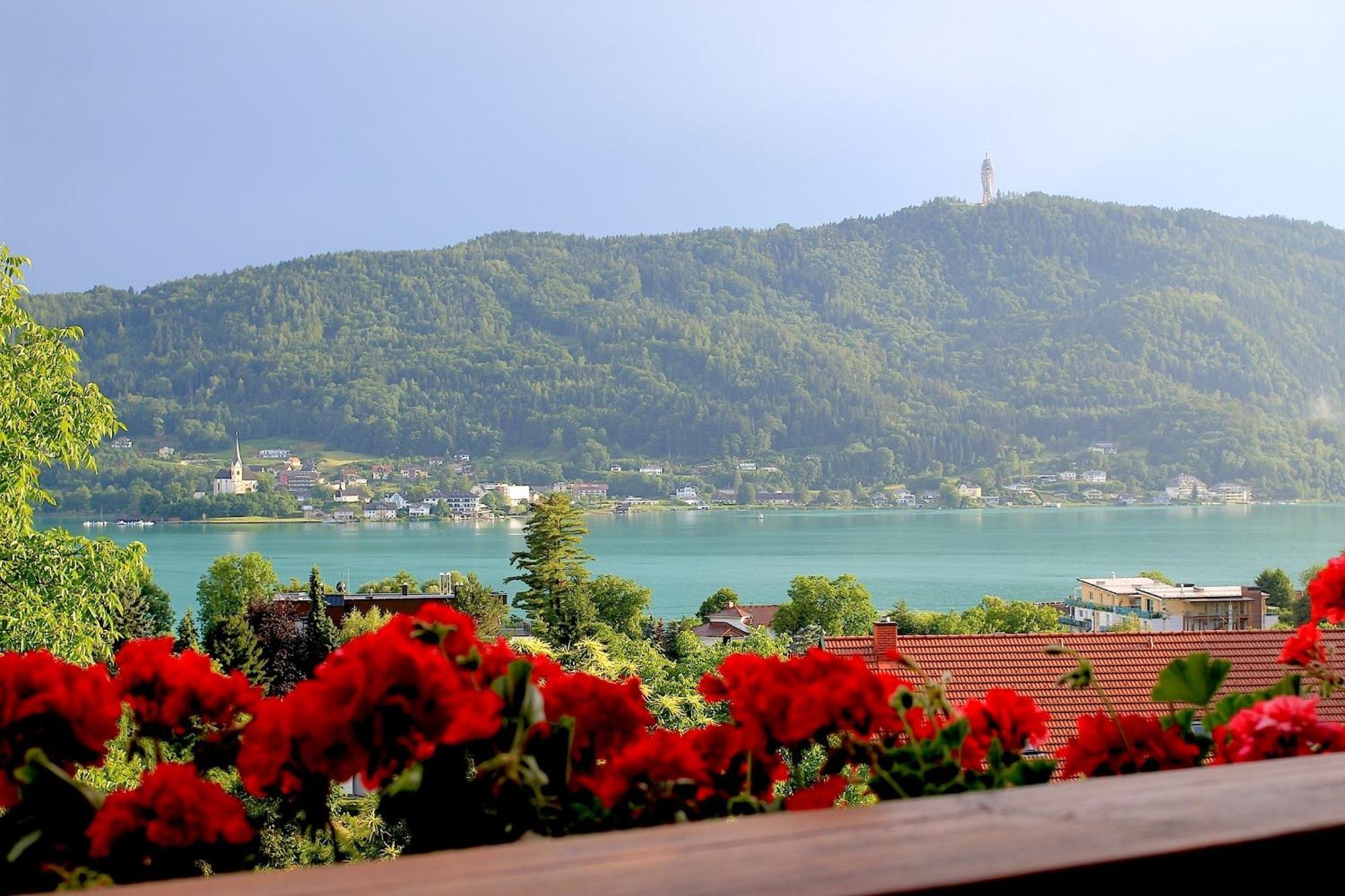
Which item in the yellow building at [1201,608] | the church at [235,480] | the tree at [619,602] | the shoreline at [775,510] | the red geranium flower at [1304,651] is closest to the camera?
the red geranium flower at [1304,651]

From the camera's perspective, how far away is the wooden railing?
1.65 ft

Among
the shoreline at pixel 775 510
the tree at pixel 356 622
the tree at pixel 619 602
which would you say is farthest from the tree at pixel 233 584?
the shoreline at pixel 775 510

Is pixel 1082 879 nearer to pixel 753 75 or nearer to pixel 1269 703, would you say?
pixel 1269 703

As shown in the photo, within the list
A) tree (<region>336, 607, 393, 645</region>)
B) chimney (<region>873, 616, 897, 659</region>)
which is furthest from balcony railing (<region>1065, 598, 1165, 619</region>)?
chimney (<region>873, 616, 897, 659</region>)

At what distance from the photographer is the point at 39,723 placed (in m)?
0.96

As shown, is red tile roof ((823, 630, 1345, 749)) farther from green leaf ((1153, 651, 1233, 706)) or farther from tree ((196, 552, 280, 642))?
tree ((196, 552, 280, 642))

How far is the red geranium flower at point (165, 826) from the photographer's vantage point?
0.82 metres

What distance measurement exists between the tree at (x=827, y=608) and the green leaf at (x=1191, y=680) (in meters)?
28.8

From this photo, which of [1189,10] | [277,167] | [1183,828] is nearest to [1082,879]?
[1183,828]

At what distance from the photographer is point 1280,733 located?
3.12ft

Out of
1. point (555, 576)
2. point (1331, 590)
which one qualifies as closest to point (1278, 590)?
point (555, 576)

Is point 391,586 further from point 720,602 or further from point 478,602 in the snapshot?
point 720,602

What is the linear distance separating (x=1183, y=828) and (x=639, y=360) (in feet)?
354

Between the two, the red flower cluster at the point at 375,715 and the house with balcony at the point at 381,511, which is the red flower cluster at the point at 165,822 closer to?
the red flower cluster at the point at 375,715
